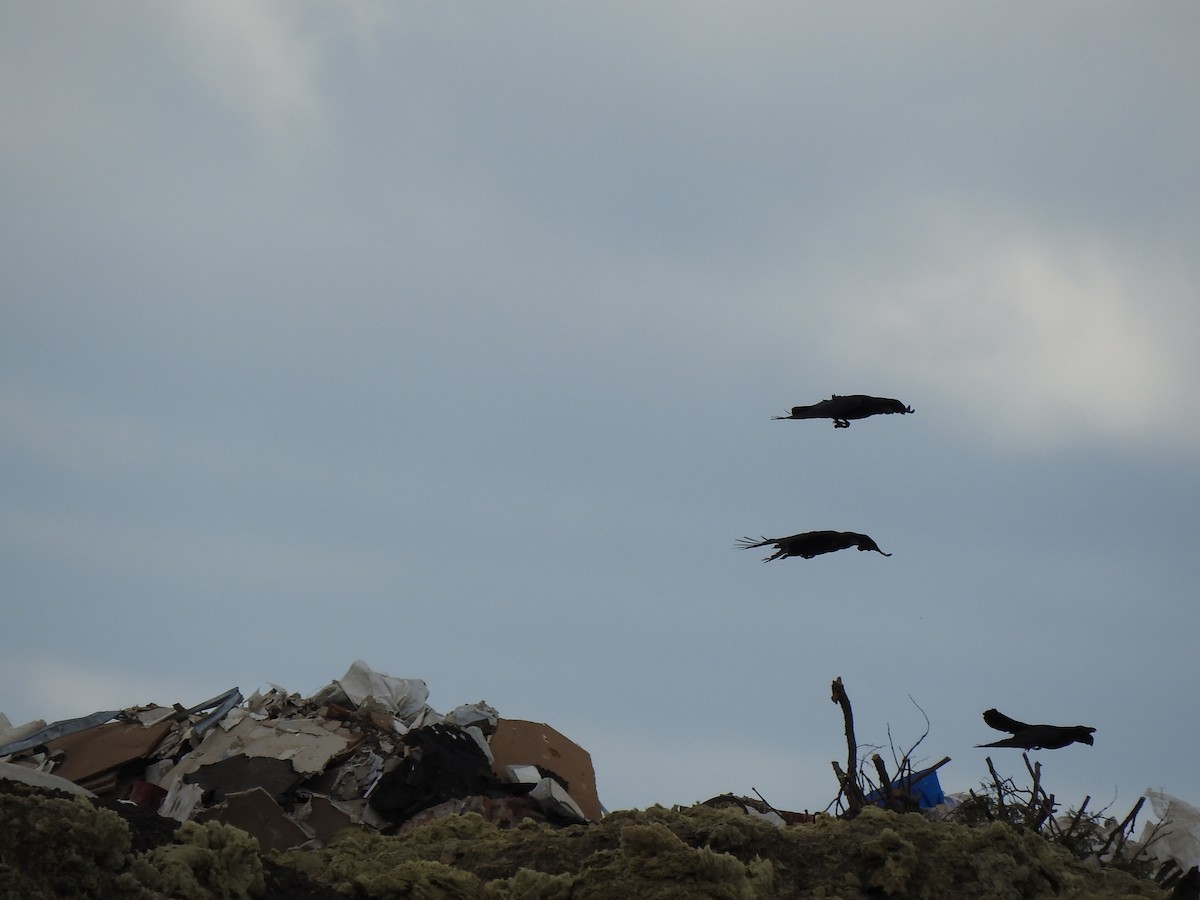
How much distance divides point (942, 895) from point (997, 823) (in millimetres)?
525

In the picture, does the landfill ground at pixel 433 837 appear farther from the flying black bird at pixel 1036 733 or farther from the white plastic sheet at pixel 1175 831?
the flying black bird at pixel 1036 733

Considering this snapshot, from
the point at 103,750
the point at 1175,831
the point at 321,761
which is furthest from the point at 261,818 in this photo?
the point at 1175,831

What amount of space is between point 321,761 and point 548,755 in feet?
6.25

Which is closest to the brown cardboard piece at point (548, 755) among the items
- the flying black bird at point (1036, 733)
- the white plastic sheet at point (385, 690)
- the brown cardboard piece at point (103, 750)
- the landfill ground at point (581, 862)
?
the white plastic sheet at point (385, 690)

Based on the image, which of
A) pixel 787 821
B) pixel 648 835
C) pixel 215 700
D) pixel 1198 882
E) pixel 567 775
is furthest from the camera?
pixel 215 700

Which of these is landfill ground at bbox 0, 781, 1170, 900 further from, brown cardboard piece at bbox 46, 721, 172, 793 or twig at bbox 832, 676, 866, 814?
brown cardboard piece at bbox 46, 721, 172, 793

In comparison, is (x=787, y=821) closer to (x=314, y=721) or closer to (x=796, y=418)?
(x=796, y=418)

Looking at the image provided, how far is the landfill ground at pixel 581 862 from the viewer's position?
179 inches

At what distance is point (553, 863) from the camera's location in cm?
566

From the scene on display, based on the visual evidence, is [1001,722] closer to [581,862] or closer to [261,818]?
[581,862]

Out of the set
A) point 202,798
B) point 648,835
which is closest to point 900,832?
point 648,835

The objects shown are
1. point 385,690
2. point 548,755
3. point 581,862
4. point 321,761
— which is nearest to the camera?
point 581,862

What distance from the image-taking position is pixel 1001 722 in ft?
22.0

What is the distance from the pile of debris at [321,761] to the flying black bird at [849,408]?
3.67 meters
